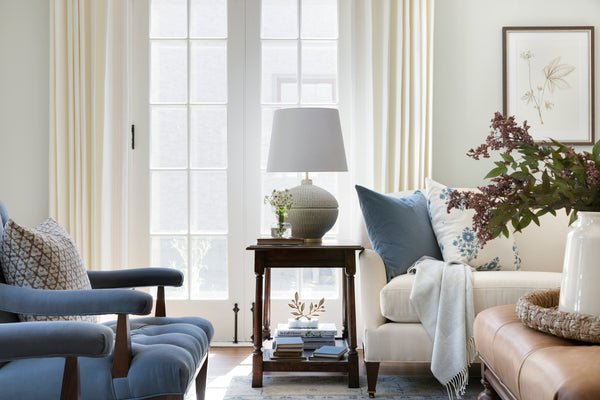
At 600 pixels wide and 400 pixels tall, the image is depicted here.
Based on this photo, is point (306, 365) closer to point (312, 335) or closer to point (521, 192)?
point (312, 335)

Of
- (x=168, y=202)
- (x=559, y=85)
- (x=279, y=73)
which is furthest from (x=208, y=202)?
(x=559, y=85)

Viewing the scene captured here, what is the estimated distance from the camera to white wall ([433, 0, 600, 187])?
3809mm

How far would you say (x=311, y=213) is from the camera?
10.1 feet

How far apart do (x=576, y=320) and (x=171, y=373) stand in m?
1.08

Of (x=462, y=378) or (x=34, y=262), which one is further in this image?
(x=462, y=378)

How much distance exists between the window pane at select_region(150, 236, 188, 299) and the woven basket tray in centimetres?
254

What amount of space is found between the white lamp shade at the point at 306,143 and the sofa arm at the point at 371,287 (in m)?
0.51

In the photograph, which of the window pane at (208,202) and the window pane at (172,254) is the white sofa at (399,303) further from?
the window pane at (172,254)

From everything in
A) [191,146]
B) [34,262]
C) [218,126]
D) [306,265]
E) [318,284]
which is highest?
[218,126]

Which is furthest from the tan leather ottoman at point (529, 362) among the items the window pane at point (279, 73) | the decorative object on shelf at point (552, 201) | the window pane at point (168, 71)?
the window pane at point (168, 71)

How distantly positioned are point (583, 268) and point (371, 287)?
53.9 inches

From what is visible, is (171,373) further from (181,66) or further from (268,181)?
(181,66)

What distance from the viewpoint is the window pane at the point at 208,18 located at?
12.6ft

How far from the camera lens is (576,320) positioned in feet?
4.85
